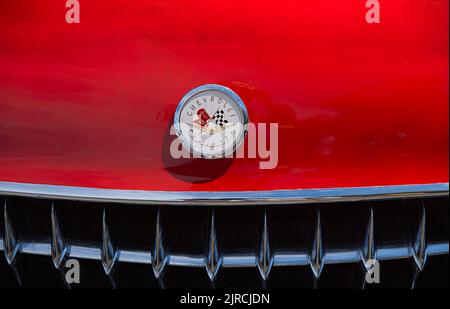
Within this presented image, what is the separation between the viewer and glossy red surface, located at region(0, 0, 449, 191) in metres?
1.41

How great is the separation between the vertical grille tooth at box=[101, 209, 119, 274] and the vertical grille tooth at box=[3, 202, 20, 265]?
272mm

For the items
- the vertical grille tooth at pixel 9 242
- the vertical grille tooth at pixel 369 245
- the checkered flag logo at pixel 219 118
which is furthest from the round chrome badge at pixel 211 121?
the vertical grille tooth at pixel 9 242

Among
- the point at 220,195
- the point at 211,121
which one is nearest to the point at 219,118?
the point at 211,121

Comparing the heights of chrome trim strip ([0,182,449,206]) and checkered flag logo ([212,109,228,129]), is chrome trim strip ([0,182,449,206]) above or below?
below

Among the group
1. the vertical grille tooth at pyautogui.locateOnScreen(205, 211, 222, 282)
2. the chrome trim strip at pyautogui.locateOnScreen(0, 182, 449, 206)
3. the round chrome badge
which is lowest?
the vertical grille tooth at pyautogui.locateOnScreen(205, 211, 222, 282)

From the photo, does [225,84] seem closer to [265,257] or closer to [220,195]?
[220,195]

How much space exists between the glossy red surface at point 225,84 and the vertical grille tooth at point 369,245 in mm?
113

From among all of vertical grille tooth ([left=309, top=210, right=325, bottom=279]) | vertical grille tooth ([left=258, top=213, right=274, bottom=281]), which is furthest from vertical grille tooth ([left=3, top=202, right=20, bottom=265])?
vertical grille tooth ([left=309, top=210, right=325, bottom=279])

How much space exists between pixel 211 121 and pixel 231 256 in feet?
1.27

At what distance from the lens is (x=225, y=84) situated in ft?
4.58

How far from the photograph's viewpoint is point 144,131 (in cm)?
141

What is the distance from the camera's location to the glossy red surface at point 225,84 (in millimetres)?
1409

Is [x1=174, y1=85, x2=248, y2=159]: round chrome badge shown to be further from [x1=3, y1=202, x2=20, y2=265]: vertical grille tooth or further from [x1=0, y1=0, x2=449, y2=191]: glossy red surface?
[x1=3, y1=202, x2=20, y2=265]: vertical grille tooth
